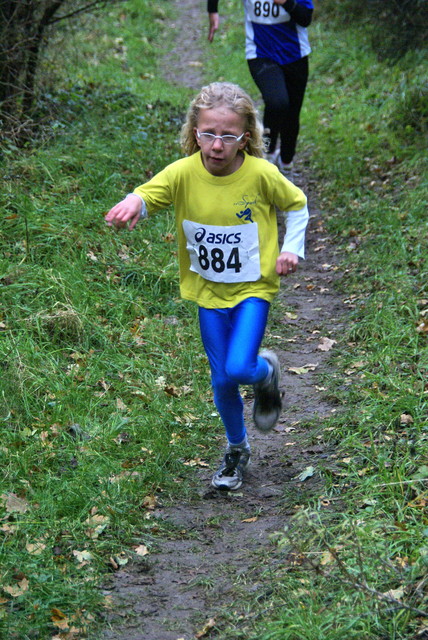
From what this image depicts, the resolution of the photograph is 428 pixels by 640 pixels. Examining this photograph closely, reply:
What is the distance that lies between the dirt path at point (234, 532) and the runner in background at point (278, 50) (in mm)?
2399

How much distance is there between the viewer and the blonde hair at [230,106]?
11.4 feet

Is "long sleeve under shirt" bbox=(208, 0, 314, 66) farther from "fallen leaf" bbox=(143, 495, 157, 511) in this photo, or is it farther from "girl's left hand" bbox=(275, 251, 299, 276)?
"fallen leaf" bbox=(143, 495, 157, 511)

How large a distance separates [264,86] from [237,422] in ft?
13.4

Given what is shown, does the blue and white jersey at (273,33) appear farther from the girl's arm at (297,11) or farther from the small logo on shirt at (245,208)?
the small logo on shirt at (245,208)

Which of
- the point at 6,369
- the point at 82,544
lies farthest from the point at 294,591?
the point at 6,369

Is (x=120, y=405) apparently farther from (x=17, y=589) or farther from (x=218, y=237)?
(x=17, y=589)

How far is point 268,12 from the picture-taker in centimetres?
682

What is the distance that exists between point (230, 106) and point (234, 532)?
201 centimetres

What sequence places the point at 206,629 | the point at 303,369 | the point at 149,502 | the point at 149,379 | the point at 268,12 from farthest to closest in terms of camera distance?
the point at 268,12 < the point at 303,369 < the point at 149,379 < the point at 149,502 < the point at 206,629

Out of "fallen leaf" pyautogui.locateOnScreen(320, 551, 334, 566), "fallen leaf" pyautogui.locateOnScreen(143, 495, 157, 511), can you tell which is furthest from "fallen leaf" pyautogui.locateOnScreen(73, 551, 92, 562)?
"fallen leaf" pyautogui.locateOnScreen(320, 551, 334, 566)

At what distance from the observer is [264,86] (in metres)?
7.02

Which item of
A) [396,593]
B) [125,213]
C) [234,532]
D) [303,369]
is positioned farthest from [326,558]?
[303,369]

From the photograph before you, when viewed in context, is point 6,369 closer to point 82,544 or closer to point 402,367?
point 82,544

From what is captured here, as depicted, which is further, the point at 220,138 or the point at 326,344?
the point at 326,344
